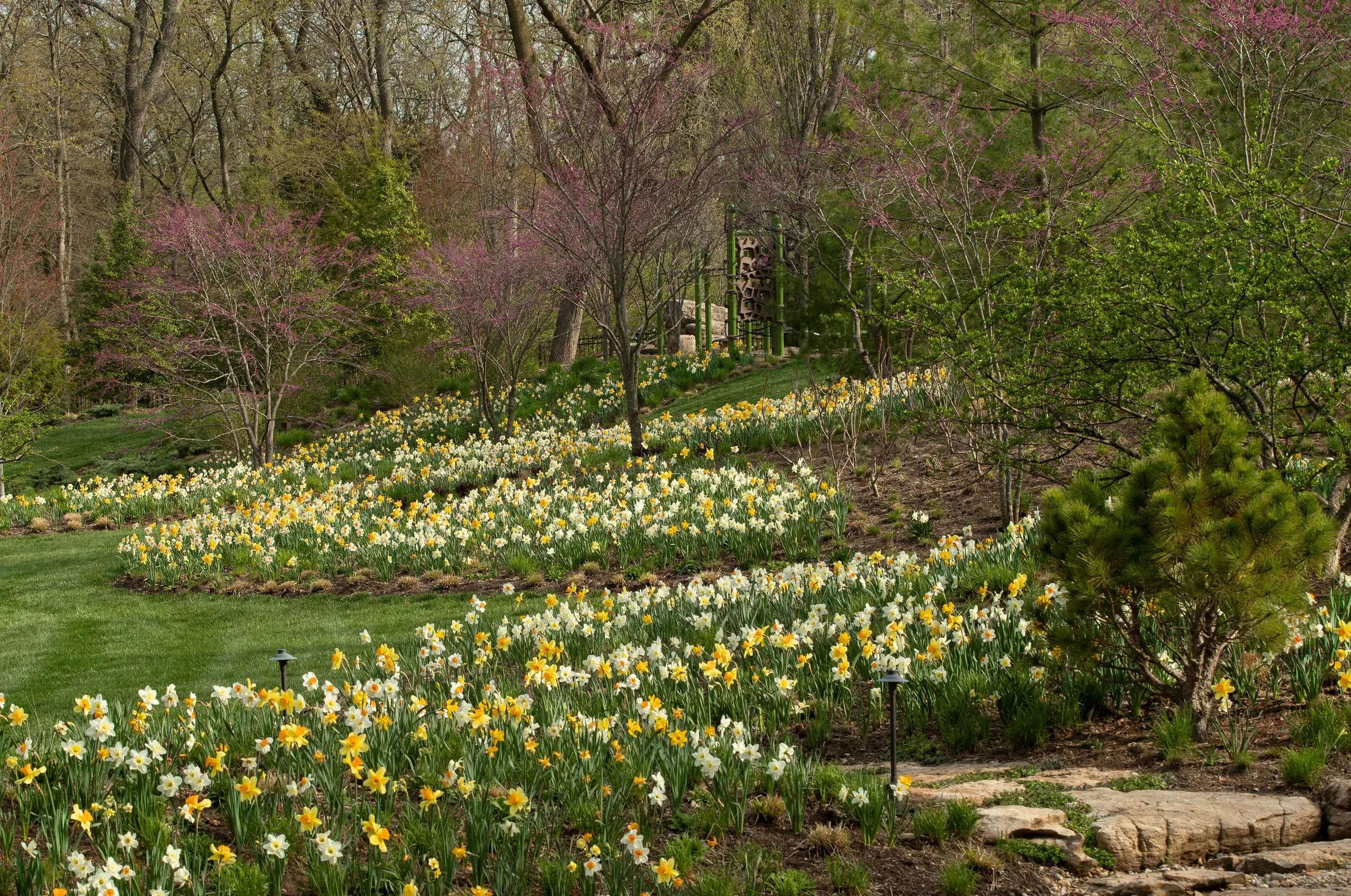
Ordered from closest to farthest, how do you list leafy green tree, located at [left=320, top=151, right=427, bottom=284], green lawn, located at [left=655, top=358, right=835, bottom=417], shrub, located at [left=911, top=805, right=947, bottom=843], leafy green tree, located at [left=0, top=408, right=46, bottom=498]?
shrub, located at [left=911, top=805, right=947, bottom=843] < leafy green tree, located at [left=0, top=408, right=46, bottom=498] < green lawn, located at [left=655, top=358, right=835, bottom=417] < leafy green tree, located at [left=320, top=151, right=427, bottom=284]

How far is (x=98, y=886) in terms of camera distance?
2910 mm

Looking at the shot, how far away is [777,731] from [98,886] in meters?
2.57

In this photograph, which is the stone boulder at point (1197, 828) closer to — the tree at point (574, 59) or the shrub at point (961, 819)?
the shrub at point (961, 819)

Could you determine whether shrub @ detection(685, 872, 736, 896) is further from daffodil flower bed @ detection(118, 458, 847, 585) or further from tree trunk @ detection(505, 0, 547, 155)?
tree trunk @ detection(505, 0, 547, 155)

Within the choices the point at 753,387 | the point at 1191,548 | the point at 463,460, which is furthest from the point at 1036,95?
the point at 1191,548

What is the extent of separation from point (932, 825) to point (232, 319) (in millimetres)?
12487

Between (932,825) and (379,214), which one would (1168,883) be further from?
(379,214)

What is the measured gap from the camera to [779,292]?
728 inches

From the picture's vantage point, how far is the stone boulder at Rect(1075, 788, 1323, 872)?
3410mm

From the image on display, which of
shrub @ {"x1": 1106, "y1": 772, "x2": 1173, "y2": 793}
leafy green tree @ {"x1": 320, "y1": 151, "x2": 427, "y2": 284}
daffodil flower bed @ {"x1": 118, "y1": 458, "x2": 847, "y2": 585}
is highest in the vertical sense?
leafy green tree @ {"x1": 320, "y1": 151, "x2": 427, "y2": 284}

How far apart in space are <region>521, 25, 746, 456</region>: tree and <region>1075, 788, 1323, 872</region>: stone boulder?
819 cm

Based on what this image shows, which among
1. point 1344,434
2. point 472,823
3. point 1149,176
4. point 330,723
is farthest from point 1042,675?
point 1149,176

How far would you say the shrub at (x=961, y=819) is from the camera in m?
3.51

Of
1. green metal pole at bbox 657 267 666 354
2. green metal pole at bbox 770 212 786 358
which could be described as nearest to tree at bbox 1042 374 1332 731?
green metal pole at bbox 657 267 666 354
